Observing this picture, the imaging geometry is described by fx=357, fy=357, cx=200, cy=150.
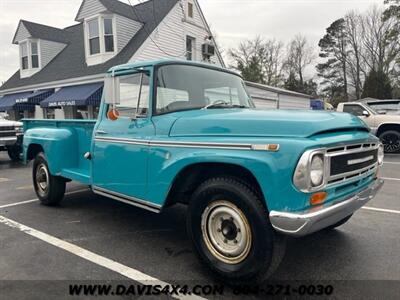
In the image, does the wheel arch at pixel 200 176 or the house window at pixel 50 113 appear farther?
the house window at pixel 50 113

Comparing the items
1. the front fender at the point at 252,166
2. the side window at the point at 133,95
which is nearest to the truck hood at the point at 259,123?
the front fender at the point at 252,166

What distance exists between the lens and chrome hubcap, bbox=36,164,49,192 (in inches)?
232

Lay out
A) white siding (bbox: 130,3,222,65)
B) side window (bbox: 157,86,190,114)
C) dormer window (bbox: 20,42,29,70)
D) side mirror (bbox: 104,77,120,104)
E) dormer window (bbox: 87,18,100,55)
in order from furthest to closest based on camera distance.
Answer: dormer window (bbox: 20,42,29,70) < dormer window (bbox: 87,18,100,55) < white siding (bbox: 130,3,222,65) < side mirror (bbox: 104,77,120,104) < side window (bbox: 157,86,190,114)

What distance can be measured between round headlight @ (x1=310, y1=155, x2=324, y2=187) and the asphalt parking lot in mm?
1133

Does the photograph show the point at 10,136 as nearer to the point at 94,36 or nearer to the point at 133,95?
the point at 94,36

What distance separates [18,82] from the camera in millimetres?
23047

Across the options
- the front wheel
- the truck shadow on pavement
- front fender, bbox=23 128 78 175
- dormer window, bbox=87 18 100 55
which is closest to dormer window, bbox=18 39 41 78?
dormer window, bbox=87 18 100 55

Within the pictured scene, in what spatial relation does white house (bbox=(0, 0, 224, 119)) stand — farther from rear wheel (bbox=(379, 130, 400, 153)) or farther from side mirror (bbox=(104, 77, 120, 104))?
side mirror (bbox=(104, 77, 120, 104))

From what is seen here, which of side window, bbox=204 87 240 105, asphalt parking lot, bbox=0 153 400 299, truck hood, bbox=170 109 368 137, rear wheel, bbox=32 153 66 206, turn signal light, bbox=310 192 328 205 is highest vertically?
side window, bbox=204 87 240 105

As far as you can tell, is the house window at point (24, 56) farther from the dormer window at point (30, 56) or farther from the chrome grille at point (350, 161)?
the chrome grille at point (350, 161)

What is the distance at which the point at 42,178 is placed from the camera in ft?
19.8

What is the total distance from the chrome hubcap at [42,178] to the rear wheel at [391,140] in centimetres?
1152

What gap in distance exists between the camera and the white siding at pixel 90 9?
17652mm

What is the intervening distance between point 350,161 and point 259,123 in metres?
0.89
